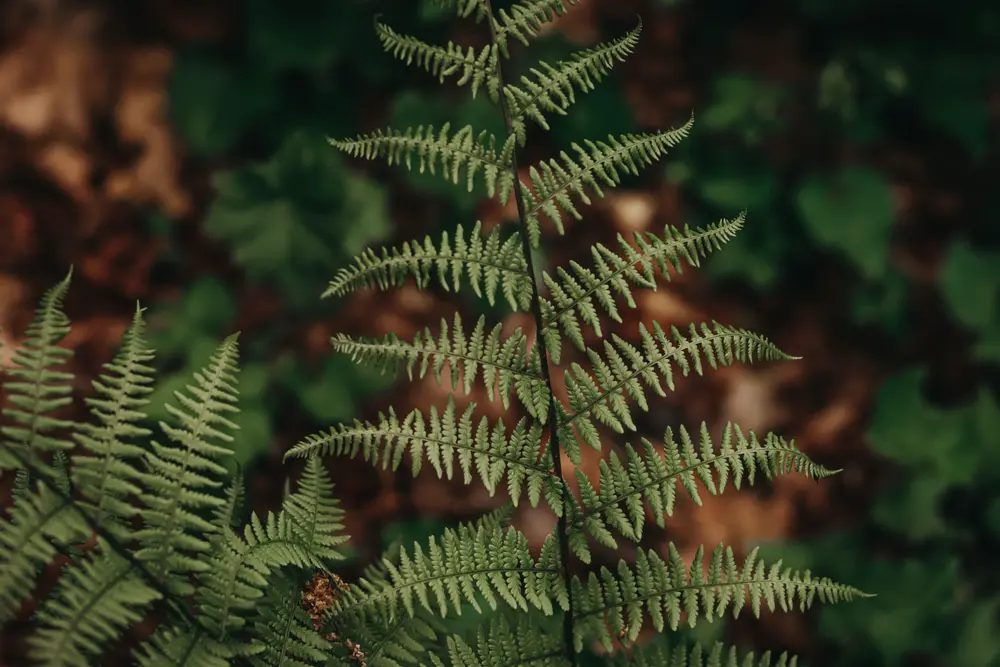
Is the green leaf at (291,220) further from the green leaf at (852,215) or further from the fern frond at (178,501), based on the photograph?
the green leaf at (852,215)

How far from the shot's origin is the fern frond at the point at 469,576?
110 cm

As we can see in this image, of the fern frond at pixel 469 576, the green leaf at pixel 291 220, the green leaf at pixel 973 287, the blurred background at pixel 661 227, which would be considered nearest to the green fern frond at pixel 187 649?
the fern frond at pixel 469 576

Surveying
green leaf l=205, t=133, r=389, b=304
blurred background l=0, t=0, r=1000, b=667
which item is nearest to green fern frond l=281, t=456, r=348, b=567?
blurred background l=0, t=0, r=1000, b=667

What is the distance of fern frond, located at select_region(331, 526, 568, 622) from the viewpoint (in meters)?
1.10

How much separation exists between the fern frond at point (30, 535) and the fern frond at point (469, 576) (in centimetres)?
37

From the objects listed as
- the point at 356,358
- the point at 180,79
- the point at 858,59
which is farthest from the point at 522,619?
the point at 858,59

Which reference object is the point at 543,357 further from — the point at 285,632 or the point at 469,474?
the point at 285,632

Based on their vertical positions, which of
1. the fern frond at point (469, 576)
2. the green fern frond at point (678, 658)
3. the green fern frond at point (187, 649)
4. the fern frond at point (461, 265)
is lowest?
the green fern frond at point (678, 658)

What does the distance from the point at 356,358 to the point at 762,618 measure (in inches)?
63.9

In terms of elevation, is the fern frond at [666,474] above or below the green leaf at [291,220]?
above

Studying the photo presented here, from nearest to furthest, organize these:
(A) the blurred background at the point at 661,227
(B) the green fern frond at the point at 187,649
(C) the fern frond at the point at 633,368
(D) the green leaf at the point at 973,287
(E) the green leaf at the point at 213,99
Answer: (B) the green fern frond at the point at 187,649 < (C) the fern frond at the point at 633,368 < (A) the blurred background at the point at 661,227 < (E) the green leaf at the point at 213,99 < (D) the green leaf at the point at 973,287

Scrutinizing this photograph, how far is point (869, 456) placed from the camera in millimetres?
2326

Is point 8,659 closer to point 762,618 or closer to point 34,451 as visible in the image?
point 34,451

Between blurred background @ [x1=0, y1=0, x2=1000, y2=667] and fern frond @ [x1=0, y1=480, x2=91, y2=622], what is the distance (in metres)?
1.02
